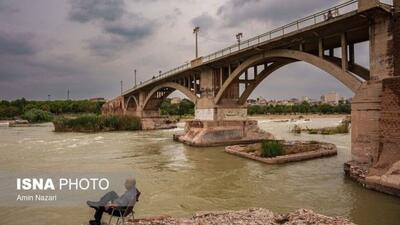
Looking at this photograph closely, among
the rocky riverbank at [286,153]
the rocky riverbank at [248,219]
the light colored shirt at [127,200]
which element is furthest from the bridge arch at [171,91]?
the light colored shirt at [127,200]

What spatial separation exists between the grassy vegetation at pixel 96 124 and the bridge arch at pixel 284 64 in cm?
2779

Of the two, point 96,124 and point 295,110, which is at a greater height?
point 295,110

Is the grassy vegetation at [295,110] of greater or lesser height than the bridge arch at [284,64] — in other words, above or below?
below

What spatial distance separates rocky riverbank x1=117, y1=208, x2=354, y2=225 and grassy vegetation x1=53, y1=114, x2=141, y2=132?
164 feet

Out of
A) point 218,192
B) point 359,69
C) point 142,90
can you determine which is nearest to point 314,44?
point 359,69

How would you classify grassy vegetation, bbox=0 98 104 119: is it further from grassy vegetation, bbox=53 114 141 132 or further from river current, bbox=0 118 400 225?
river current, bbox=0 118 400 225

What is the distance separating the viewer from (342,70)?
1916 centimetres

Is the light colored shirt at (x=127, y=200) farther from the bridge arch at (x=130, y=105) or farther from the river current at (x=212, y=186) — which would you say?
the bridge arch at (x=130, y=105)

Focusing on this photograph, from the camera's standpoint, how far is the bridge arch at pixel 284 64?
1877 centimetres

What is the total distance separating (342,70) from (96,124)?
45144 millimetres

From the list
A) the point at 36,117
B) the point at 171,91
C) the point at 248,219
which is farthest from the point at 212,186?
the point at 36,117

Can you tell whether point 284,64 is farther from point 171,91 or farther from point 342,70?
point 171,91

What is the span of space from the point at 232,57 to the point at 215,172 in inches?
620

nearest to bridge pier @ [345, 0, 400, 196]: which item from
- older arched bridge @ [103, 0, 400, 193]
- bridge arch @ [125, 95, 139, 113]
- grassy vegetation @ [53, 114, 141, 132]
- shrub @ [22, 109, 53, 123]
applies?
older arched bridge @ [103, 0, 400, 193]
